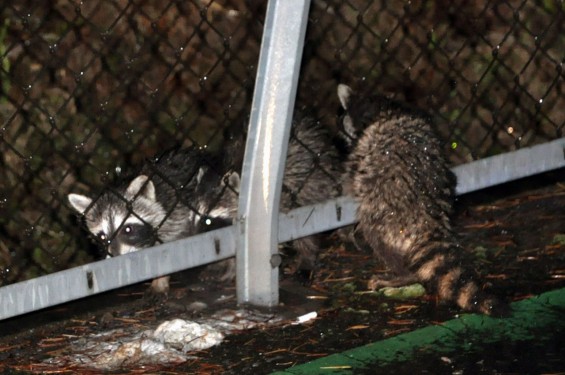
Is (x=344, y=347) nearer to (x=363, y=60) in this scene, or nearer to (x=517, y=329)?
(x=517, y=329)

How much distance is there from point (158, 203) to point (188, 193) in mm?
247

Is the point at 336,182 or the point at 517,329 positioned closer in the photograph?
the point at 517,329

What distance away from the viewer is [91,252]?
24.9 feet

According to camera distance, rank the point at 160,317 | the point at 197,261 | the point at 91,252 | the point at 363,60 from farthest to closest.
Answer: the point at 363,60
the point at 91,252
the point at 160,317
the point at 197,261

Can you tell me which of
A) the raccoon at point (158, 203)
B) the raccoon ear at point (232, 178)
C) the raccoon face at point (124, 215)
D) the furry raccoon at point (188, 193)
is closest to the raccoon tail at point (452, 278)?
the furry raccoon at point (188, 193)

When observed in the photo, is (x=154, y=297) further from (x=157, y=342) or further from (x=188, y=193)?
(x=188, y=193)

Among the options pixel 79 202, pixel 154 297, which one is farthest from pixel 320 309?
pixel 79 202

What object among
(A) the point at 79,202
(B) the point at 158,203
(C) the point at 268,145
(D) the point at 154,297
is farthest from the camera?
(B) the point at 158,203

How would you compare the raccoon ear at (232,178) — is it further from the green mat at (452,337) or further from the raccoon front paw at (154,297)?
the green mat at (452,337)

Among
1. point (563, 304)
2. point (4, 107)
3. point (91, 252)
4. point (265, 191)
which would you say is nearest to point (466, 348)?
point (563, 304)

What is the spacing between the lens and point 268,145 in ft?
15.8

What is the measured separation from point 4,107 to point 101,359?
368cm

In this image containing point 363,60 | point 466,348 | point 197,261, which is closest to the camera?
point 466,348

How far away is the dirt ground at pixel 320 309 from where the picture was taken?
463cm
